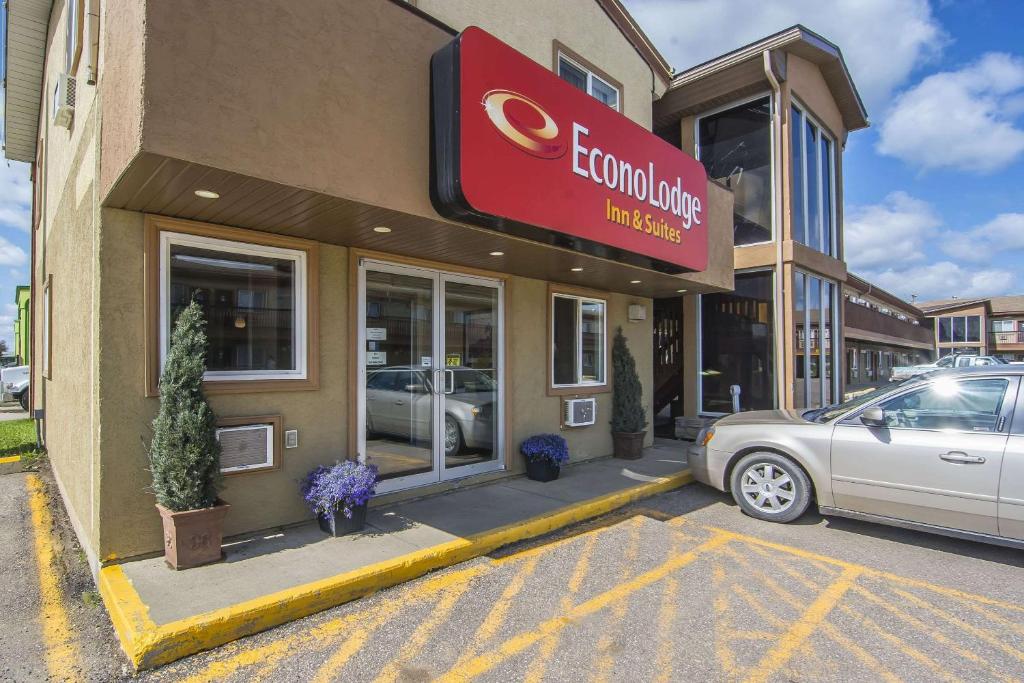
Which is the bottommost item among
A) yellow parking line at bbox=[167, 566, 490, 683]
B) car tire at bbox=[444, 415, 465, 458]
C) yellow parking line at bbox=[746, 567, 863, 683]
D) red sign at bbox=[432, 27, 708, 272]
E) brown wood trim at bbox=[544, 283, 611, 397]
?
yellow parking line at bbox=[746, 567, 863, 683]

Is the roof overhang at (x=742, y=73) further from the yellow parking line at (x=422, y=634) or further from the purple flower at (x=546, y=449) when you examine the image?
the yellow parking line at (x=422, y=634)

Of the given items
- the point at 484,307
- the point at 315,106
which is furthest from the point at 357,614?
the point at 484,307

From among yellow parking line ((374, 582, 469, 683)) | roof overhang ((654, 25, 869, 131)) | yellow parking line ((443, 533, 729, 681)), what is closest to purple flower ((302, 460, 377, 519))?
yellow parking line ((374, 582, 469, 683))

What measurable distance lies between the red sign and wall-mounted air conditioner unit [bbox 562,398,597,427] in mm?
2184

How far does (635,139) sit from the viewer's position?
6156mm

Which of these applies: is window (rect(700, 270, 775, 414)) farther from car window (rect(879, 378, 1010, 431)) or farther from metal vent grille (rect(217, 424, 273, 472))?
metal vent grille (rect(217, 424, 273, 472))

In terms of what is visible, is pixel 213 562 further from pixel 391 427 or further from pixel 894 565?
pixel 894 565

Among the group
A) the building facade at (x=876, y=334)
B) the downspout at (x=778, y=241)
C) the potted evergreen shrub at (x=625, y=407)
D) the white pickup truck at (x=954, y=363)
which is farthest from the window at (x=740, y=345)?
the white pickup truck at (x=954, y=363)

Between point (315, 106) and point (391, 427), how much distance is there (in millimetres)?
3378

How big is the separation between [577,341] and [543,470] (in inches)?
86.9

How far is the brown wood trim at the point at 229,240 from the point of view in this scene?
4.05 metres

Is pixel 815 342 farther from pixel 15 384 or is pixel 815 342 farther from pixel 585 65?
pixel 15 384

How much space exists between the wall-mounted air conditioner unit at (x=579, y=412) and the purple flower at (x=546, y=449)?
712mm

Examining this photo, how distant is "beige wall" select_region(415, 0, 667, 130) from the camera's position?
6340 millimetres
